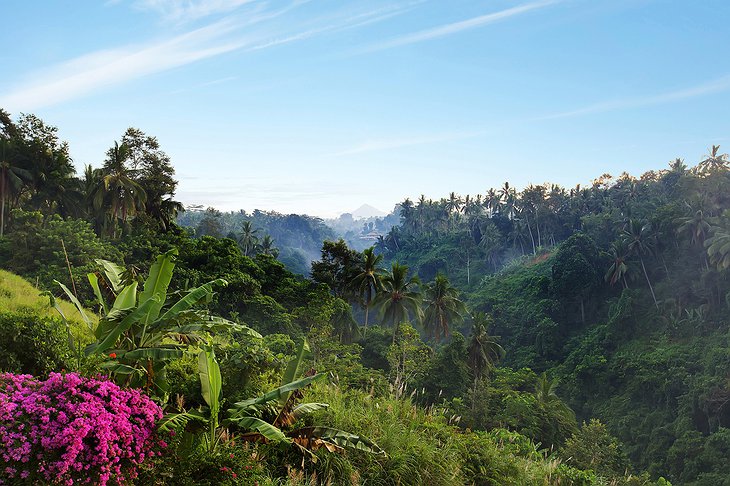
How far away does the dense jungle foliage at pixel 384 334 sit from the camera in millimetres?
6211

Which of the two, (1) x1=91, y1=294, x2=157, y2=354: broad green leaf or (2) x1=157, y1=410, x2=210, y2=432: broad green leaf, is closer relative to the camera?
(2) x1=157, y1=410, x2=210, y2=432: broad green leaf

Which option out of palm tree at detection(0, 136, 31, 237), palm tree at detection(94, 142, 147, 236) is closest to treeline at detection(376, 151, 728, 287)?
palm tree at detection(94, 142, 147, 236)

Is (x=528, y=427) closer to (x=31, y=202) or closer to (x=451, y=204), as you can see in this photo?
(x=31, y=202)

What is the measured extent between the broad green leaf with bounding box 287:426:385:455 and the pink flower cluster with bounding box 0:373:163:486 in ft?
6.21

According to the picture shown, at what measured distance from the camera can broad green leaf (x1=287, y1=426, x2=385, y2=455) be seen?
6.16m

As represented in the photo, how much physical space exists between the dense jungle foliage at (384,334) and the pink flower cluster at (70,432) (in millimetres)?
38

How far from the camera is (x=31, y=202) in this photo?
36.7 meters

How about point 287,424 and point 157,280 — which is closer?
point 287,424

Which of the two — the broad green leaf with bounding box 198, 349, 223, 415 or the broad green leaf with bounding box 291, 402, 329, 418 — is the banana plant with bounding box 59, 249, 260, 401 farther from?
the broad green leaf with bounding box 291, 402, 329, 418

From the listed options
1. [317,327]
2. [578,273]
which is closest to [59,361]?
[317,327]

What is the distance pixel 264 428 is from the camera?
5.67 metres

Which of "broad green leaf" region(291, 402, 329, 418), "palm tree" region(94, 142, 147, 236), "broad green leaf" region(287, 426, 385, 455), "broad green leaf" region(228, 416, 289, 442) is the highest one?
"palm tree" region(94, 142, 147, 236)

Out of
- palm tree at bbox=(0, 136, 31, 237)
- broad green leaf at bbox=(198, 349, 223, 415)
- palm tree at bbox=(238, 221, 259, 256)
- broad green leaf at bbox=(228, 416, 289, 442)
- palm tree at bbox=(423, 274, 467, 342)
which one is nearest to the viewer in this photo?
broad green leaf at bbox=(228, 416, 289, 442)

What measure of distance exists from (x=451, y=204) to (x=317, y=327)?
3514 inches
